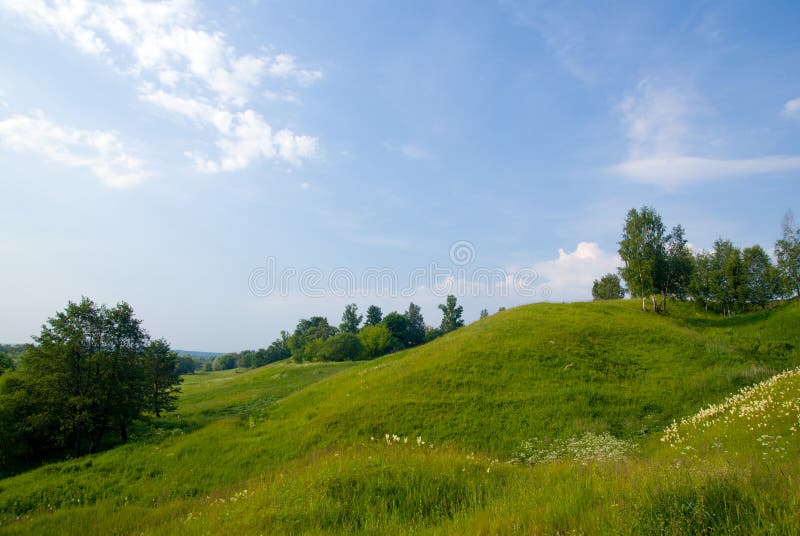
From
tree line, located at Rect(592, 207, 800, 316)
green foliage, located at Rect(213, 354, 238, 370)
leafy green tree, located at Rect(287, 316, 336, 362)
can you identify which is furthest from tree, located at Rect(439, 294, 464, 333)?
green foliage, located at Rect(213, 354, 238, 370)

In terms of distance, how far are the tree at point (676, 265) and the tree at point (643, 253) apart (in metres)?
0.74

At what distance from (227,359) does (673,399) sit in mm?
193130

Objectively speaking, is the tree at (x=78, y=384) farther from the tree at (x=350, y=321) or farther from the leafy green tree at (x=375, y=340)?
the tree at (x=350, y=321)

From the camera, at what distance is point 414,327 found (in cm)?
12606

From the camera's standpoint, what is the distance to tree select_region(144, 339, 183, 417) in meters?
30.2

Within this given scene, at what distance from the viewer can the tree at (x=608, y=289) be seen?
97.8 meters

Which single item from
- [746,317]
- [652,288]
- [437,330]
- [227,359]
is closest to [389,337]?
[437,330]

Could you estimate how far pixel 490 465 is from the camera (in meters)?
9.98

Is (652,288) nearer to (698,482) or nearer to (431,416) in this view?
(431,416)

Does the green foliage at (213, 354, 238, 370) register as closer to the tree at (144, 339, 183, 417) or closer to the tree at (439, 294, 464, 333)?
the tree at (439, 294, 464, 333)

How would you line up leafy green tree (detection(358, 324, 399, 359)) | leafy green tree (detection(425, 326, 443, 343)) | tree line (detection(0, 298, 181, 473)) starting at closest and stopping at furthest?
tree line (detection(0, 298, 181, 473))
leafy green tree (detection(358, 324, 399, 359))
leafy green tree (detection(425, 326, 443, 343))

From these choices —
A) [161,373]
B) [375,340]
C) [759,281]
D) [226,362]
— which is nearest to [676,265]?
[759,281]

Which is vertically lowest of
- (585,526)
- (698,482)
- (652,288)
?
(585,526)

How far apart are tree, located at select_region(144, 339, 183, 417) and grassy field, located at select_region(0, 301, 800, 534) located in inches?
89.4
